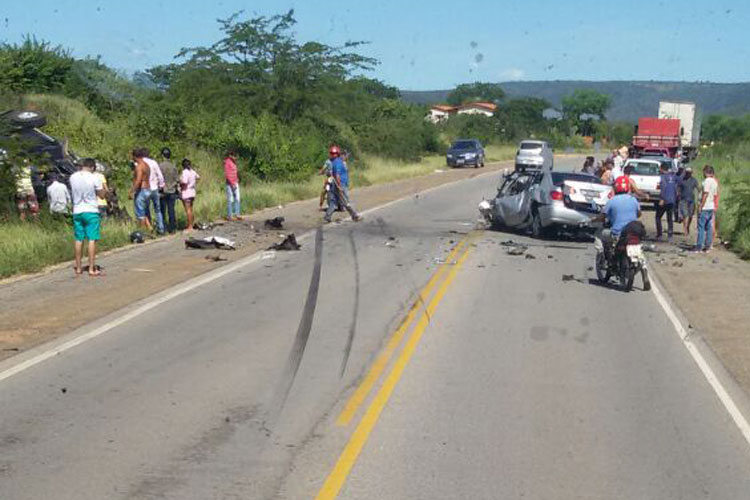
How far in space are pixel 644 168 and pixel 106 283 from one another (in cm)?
2136

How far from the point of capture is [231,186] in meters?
24.2

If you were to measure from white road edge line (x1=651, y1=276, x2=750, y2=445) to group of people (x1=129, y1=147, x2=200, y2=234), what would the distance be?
10371 mm

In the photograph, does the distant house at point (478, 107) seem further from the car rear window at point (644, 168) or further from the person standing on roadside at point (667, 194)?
the person standing on roadside at point (667, 194)

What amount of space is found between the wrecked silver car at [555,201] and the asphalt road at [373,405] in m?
7.17

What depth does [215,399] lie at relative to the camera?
801cm

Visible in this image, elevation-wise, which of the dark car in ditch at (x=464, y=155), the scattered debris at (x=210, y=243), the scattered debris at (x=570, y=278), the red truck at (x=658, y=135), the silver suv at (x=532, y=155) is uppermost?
the scattered debris at (x=210, y=243)

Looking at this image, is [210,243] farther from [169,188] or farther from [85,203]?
[85,203]

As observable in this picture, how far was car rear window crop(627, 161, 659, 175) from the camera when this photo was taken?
31.1m

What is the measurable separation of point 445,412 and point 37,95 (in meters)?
37.9

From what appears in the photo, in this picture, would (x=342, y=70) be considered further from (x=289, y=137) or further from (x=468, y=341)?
(x=468, y=341)

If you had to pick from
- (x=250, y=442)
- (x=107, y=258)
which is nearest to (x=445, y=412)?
(x=250, y=442)

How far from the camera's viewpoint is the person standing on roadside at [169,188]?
20172 millimetres

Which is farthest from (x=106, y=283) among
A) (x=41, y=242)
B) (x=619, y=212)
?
(x=619, y=212)

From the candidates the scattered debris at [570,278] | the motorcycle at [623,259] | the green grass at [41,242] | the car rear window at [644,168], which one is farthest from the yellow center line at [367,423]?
the car rear window at [644,168]
